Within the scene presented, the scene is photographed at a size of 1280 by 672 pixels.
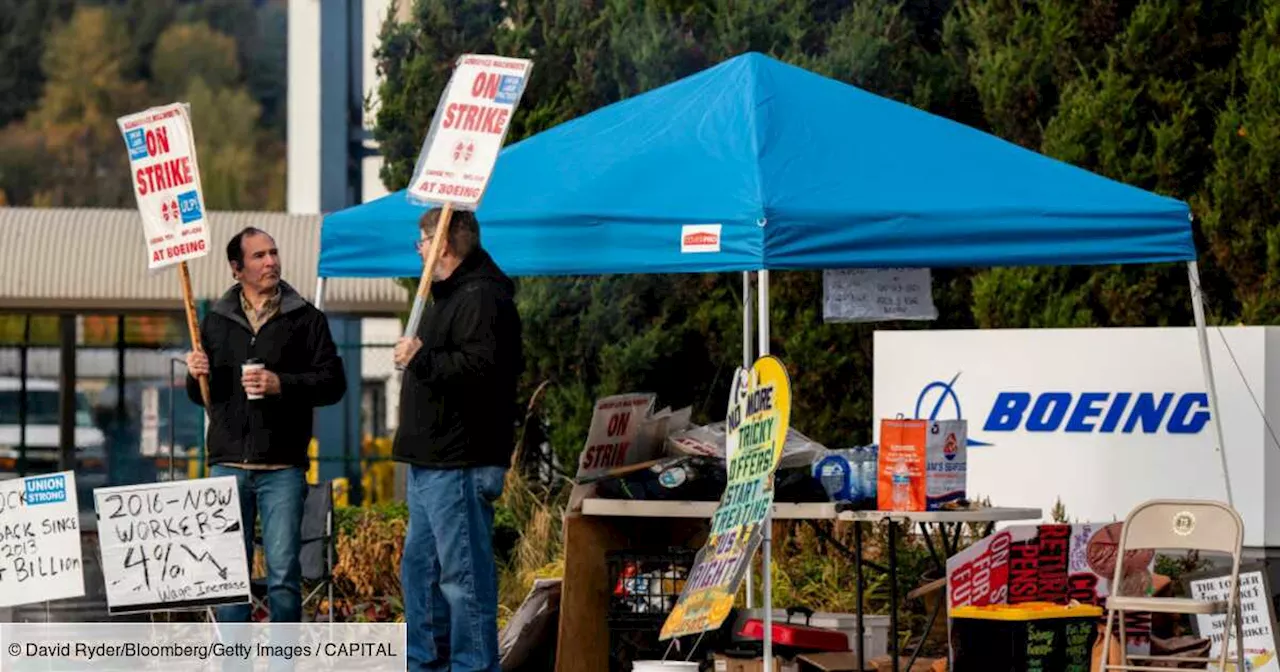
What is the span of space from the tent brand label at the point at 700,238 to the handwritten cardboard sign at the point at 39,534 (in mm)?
2593

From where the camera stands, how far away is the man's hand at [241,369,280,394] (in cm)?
823

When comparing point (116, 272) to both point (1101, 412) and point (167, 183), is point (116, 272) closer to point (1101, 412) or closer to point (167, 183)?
point (167, 183)

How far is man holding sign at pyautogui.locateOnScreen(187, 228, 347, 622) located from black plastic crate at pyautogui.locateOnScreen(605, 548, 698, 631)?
4.26 feet

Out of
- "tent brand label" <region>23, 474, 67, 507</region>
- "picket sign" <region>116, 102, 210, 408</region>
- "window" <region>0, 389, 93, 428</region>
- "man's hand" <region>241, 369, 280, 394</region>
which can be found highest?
"picket sign" <region>116, 102, 210, 408</region>

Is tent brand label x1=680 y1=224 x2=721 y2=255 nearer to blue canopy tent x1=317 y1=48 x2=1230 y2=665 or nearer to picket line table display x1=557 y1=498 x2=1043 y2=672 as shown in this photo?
blue canopy tent x1=317 y1=48 x2=1230 y2=665

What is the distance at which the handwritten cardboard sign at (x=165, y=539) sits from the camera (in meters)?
8.23

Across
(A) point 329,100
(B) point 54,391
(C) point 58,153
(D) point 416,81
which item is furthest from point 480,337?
(C) point 58,153

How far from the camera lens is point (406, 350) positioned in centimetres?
784

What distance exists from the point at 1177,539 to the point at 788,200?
2.06 meters

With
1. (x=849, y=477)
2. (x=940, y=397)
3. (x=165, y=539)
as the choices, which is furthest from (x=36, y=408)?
(x=849, y=477)

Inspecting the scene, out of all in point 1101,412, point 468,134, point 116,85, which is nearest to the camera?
point 468,134

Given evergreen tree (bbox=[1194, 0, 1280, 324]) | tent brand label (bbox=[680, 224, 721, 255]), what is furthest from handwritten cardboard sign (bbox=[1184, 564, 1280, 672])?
evergreen tree (bbox=[1194, 0, 1280, 324])

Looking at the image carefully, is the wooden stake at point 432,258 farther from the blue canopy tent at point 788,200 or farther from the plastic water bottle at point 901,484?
the plastic water bottle at point 901,484

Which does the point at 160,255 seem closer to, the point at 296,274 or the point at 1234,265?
the point at 1234,265
